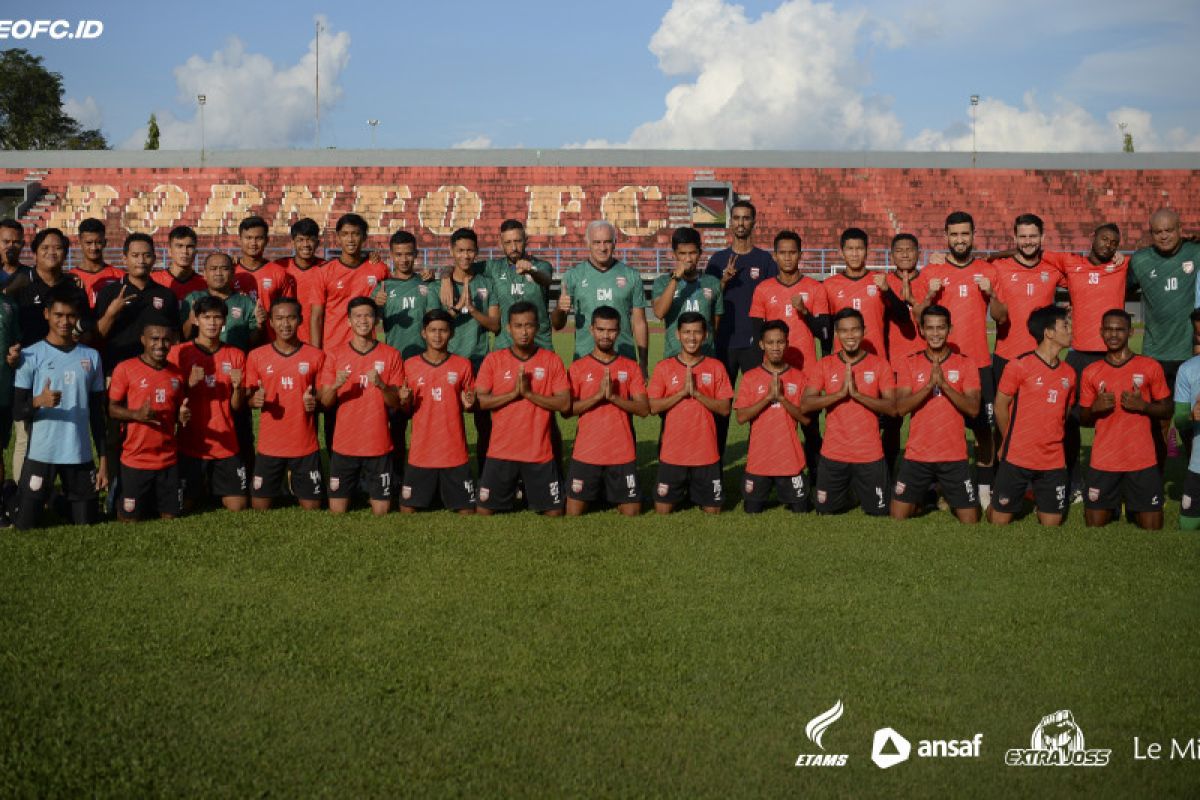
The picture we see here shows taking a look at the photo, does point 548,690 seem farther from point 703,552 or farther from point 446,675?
point 703,552

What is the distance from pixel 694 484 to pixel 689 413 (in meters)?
0.55

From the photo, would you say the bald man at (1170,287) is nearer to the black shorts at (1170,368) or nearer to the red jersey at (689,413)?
the black shorts at (1170,368)

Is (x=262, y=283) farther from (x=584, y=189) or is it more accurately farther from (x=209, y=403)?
(x=584, y=189)

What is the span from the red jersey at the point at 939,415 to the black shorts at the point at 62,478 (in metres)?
5.89

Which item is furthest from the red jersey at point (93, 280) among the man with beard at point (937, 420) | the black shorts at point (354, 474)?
the man with beard at point (937, 420)

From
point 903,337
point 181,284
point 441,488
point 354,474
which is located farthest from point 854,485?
point 181,284

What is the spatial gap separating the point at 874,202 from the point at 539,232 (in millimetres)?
12637

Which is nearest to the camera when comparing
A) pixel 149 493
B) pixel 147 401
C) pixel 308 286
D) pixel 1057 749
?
pixel 1057 749

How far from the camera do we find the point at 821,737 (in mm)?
4082

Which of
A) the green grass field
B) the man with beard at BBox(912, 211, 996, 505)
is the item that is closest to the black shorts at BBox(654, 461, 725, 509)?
the green grass field

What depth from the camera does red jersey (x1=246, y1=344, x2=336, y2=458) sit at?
7871 millimetres

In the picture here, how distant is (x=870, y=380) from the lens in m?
7.73

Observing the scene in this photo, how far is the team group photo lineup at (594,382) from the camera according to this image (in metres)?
7.39

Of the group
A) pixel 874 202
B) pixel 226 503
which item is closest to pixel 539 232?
pixel 874 202
